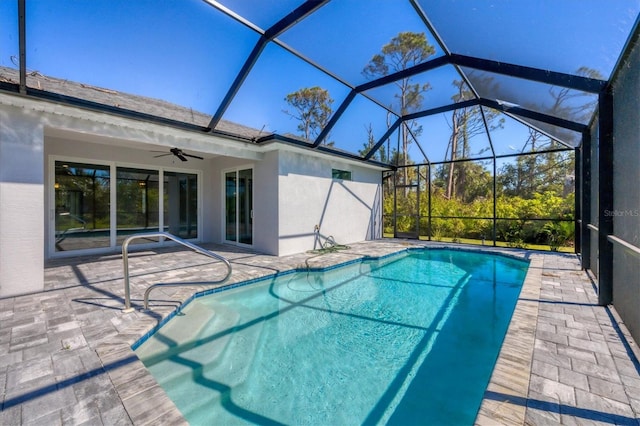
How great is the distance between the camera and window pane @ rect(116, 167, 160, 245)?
8047mm

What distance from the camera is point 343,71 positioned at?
6.65 meters

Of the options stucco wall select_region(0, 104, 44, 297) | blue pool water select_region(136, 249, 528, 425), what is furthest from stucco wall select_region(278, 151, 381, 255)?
stucco wall select_region(0, 104, 44, 297)

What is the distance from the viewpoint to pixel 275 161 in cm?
782

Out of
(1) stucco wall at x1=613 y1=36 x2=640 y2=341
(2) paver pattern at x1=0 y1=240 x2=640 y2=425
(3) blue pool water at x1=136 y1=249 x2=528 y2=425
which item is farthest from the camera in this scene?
(1) stucco wall at x1=613 y1=36 x2=640 y2=341

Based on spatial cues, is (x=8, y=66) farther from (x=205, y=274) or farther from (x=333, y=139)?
(x=333, y=139)

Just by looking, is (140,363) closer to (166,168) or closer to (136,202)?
(136,202)

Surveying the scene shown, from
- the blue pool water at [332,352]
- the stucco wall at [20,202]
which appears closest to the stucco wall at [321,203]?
the blue pool water at [332,352]

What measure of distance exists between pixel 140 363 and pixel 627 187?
578cm

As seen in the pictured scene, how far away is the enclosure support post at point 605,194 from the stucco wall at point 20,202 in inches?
344

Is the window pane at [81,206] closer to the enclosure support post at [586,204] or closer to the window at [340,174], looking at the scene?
the window at [340,174]

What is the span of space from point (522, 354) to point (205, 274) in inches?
208

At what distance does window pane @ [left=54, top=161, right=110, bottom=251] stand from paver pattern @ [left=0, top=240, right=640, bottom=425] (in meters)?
2.77

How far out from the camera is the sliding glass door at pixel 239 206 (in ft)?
28.9

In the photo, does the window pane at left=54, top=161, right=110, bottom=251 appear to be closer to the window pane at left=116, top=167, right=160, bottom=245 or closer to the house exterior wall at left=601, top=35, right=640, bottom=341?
the window pane at left=116, top=167, right=160, bottom=245
